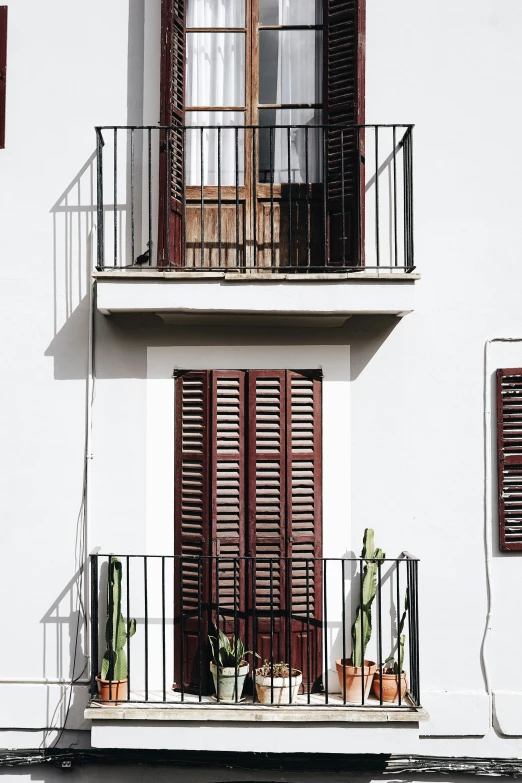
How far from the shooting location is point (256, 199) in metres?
7.57

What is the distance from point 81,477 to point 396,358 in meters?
2.80

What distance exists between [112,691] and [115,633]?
0.44 metres

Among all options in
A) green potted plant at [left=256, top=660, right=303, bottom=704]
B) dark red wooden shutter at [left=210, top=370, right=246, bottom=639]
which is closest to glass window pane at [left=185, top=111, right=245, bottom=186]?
dark red wooden shutter at [left=210, top=370, right=246, bottom=639]

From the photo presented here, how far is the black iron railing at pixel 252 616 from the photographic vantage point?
713 cm

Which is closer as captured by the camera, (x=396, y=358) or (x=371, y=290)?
(x=371, y=290)

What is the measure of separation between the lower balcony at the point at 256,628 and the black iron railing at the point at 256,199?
2.45 metres

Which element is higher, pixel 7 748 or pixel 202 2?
pixel 202 2

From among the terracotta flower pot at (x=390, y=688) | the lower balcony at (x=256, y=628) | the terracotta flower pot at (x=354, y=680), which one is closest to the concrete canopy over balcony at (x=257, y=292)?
the lower balcony at (x=256, y=628)

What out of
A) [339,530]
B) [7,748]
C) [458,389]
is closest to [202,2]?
[458,389]

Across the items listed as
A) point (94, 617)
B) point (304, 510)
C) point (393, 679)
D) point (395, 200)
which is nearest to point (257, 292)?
point (395, 200)

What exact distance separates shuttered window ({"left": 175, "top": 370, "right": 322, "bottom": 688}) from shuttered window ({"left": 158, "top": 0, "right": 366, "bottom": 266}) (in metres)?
1.20

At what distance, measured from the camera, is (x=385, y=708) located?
6.69m

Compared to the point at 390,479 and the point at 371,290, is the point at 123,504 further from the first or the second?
the point at 371,290

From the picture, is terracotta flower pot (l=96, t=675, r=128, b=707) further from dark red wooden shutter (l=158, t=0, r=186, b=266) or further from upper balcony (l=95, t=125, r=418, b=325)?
dark red wooden shutter (l=158, t=0, r=186, b=266)
